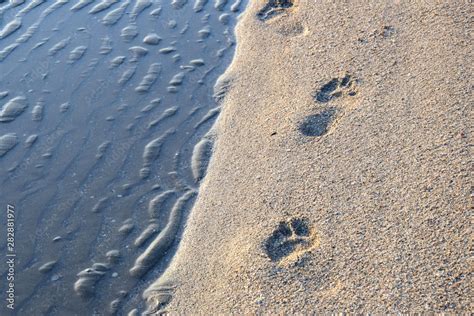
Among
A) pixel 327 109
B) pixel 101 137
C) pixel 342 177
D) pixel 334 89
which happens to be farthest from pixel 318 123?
pixel 101 137

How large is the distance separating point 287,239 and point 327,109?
1444mm

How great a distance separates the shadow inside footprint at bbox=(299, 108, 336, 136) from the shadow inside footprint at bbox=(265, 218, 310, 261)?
1.00 metres

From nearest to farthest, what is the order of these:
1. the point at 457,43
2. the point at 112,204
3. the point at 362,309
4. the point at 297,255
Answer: the point at 362,309, the point at 297,255, the point at 112,204, the point at 457,43

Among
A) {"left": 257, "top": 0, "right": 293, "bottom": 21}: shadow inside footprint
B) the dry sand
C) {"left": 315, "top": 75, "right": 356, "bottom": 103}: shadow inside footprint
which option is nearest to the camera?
the dry sand

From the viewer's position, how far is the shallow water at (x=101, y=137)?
4539 mm

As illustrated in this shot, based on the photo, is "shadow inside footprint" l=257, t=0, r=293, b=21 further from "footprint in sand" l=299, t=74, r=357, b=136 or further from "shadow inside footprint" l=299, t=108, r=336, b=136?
"shadow inside footprint" l=299, t=108, r=336, b=136

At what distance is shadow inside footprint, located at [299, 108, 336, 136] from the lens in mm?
5270

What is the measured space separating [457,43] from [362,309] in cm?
301

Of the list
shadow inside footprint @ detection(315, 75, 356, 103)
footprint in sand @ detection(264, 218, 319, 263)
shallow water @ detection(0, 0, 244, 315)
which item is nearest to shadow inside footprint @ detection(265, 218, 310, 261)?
footprint in sand @ detection(264, 218, 319, 263)

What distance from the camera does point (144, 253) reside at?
4.61 metres

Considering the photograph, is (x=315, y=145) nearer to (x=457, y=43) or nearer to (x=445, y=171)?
(x=445, y=171)

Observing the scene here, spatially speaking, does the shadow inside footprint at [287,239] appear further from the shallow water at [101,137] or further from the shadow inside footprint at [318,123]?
the shadow inside footprint at [318,123]

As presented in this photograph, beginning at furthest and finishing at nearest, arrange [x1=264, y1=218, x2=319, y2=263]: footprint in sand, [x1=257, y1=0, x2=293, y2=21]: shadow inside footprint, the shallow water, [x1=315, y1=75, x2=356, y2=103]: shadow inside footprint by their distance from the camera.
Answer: [x1=257, y1=0, x2=293, y2=21]: shadow inside footprint, [x1=315, y1=75, x2=356, y2=103]: shadow inside footprint, the shallow water, [x1=264, y1=218, x2=319, y2=263]: footprint in sand

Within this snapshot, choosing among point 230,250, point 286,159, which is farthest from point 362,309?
point 286,159
